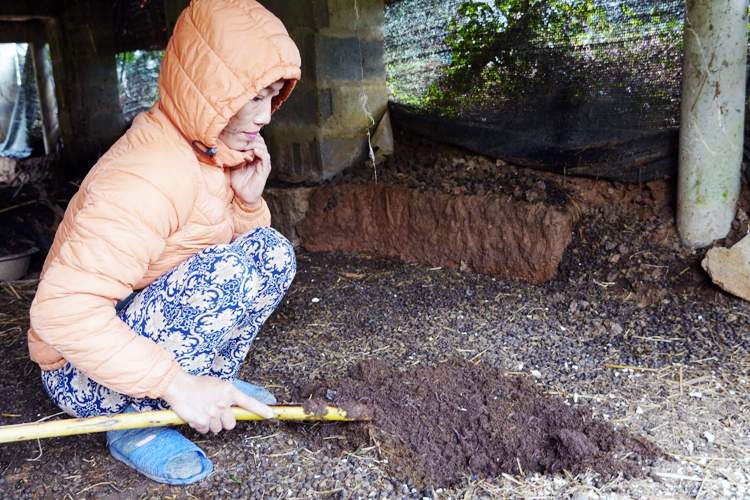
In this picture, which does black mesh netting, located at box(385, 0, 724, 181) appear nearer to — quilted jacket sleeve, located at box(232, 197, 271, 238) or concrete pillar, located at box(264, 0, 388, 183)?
concrete pillar, located at box(264, 0, 388, 183)

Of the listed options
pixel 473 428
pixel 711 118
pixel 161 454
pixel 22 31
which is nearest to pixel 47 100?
pixel 22 31

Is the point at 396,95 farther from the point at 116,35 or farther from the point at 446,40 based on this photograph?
the point at 116,35

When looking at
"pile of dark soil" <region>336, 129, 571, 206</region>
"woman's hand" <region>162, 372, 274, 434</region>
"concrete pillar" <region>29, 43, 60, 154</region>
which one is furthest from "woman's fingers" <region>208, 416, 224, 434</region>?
"concrete pillar" <region>29, 43, 60, 154</region>

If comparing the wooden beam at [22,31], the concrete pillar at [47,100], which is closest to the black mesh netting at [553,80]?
the wooden beam at [22,31]

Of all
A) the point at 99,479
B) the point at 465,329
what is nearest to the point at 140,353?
the point at 99,479

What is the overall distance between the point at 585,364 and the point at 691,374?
0.35m

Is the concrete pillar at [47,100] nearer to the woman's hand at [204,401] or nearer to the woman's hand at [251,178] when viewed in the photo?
the woman's hand at [251,178]

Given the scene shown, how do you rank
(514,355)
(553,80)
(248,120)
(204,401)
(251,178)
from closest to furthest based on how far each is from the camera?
(204,401) → (248,120) → (251,178) → (514,355) → (553,80)

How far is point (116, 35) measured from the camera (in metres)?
7.27

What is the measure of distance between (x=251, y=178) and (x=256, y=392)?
2.32ft

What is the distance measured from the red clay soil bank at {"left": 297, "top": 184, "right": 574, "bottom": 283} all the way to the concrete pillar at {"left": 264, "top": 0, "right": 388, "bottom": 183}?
25cm

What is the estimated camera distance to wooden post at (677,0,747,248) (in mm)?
2811

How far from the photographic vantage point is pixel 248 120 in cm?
181

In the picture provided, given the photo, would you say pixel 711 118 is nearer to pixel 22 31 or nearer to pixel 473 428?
pixel 473 428
